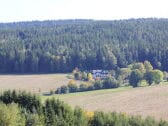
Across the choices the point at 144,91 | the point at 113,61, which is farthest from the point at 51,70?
the point at 144,91

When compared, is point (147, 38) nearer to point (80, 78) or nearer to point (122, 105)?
point (80, 78)

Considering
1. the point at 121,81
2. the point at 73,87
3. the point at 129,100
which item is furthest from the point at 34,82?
the point at 129,100

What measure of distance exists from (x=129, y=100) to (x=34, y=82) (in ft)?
131

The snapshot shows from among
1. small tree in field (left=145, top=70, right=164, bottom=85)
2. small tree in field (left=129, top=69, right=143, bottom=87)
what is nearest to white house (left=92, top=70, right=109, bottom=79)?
small tree in field (left=129, top=69, right=143, bottom=87)

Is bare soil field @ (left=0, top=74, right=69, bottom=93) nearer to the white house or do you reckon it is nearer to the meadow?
the meadow

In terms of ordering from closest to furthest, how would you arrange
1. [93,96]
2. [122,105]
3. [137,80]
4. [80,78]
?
[122,105] < [93,96] < [137,80] < [80,78]

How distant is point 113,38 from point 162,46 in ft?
102

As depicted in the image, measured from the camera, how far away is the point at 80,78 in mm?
131250

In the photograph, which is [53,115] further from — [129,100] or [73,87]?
[73,87]

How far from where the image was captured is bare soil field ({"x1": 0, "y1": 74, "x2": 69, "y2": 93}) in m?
117

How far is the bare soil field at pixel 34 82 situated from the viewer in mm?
117412

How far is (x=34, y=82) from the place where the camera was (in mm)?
127625

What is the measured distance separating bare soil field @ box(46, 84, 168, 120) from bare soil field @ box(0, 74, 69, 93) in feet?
47.9

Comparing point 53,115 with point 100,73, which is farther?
point 100,73
